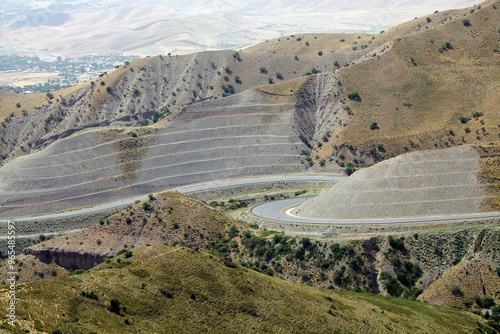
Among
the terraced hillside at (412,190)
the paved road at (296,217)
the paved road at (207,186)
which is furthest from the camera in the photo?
the paved road at (207,186)

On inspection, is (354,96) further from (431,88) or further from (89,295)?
(89,295)

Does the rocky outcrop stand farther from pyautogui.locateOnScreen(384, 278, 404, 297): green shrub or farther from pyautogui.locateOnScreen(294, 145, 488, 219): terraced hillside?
pyautogui.locateOnScreen(384, 278, 404, 297): green shrub

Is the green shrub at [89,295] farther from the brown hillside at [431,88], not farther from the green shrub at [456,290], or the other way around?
the brown hillside at [431,88]

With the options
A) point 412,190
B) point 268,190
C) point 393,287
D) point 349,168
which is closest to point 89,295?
point 393,287

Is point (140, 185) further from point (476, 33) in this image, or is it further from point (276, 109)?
point (476, 33)

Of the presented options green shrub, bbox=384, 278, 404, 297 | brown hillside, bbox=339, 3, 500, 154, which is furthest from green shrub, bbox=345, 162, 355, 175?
green shrub, bbox=384, 278, 404, 297

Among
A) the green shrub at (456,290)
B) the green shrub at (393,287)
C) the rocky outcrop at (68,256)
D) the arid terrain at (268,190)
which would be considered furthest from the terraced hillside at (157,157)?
the green shrub at (456,290)
